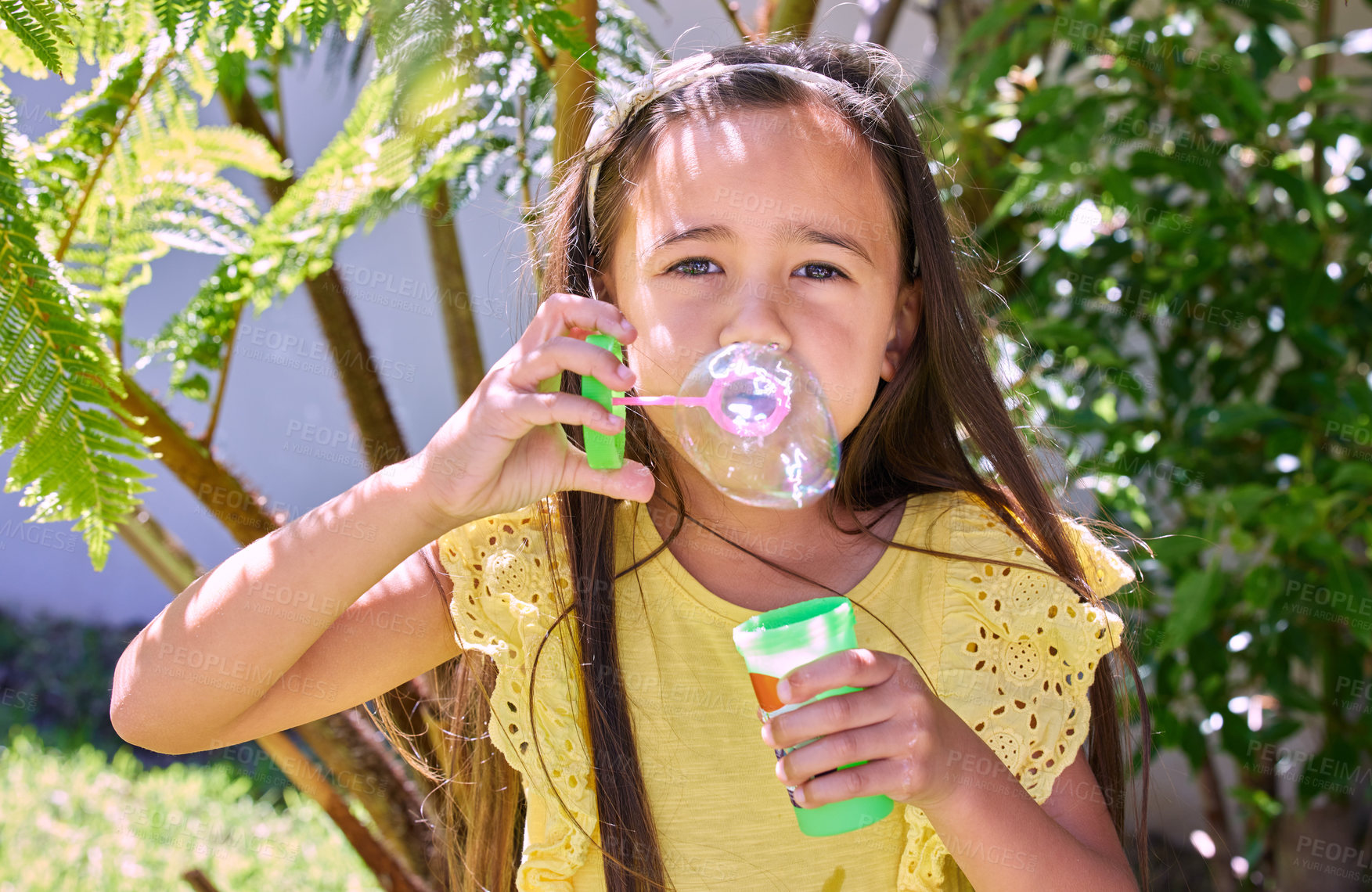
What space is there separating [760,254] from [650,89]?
0.38 metres

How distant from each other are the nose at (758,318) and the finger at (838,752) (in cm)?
41

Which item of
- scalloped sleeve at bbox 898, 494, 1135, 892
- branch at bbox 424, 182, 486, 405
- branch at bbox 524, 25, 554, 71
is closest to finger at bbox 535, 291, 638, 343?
branch at bbox 524, 25, 554, 71

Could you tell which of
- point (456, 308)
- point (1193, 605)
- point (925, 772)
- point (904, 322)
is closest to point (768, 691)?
point (925, 772)

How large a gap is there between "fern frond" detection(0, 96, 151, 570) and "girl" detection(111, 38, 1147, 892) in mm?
176

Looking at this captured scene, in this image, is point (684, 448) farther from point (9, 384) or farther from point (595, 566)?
point (9, 384)

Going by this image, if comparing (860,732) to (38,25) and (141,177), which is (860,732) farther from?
(141,177)

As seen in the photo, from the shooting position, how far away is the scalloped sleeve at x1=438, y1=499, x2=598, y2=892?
1330mm

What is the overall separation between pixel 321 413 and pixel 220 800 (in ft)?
5.32

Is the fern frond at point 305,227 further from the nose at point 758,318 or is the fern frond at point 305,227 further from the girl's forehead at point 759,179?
the nose at point 758,318

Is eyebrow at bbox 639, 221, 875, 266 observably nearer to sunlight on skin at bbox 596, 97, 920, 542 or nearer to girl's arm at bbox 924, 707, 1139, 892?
sunlight on skin at bbox 596, 97, 920, 542

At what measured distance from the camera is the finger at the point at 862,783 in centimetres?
104

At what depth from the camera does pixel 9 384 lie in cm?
129

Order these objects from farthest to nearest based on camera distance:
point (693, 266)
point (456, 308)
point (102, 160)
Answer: point (456, 308) → point (102, 160) → point (693, 266)

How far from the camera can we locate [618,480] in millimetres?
1188
